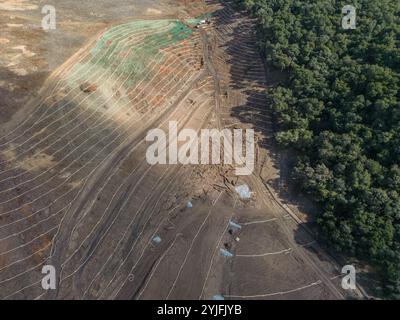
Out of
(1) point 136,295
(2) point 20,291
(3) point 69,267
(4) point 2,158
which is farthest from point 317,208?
(4) point 2,158

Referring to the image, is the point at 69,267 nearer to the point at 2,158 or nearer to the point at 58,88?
the point at 2,158

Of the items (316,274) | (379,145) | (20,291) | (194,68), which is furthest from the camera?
(194,68)

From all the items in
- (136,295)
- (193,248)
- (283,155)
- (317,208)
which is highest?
(283,155)

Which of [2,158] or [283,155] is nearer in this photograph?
[2,158]

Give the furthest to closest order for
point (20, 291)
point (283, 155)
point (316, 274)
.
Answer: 1. point (283, 155)
2. point (316, 274)
3. point (20, 291)

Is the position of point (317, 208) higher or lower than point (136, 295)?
higher

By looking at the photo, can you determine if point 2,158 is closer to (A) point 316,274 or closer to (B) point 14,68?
(B) point 14,68
